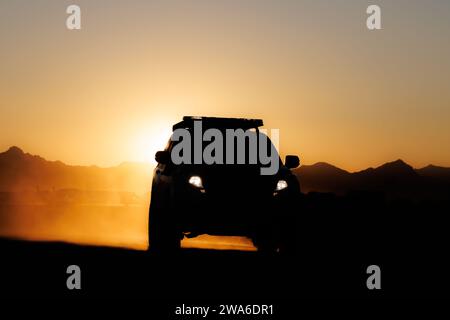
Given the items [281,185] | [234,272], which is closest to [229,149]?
[281,185]

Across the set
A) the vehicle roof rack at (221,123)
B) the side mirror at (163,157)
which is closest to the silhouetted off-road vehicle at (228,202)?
the side mirror at (163,157)

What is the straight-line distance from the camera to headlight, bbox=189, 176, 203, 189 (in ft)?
44.6

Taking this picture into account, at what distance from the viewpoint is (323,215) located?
28.7 m

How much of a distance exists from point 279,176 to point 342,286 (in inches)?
114

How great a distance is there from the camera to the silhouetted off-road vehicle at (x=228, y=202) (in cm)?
1349

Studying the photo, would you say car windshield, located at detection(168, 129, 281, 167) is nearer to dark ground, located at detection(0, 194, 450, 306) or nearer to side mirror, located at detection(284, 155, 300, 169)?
side mirror, located at detection(284, 155, 300, 169)

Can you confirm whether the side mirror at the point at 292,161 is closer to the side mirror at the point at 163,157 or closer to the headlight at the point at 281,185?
the headlight at the point at 281,185

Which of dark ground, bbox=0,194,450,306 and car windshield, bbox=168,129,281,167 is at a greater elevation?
car windshield, bbox=168,129,281,167

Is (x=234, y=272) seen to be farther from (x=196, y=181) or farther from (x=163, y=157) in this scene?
(x=163, y=157)

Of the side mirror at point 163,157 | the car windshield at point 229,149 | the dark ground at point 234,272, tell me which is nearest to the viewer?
the dark ground at point 234,272

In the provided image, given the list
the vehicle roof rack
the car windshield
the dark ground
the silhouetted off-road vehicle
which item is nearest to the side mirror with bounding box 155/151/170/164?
the car windshield

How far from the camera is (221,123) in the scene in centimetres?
1486

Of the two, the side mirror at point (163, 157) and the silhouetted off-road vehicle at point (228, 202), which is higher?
the side mirror at point (163, 157)
